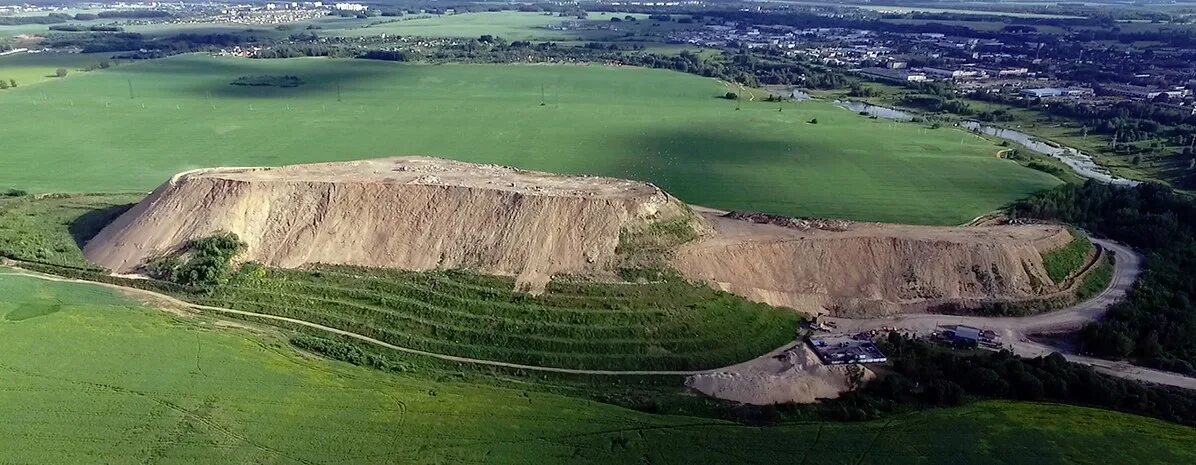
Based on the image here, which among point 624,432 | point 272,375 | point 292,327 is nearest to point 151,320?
point 292,327

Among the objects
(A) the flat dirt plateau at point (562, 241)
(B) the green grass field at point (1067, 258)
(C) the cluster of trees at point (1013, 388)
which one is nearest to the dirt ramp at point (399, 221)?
(A) the flat dirt plateau at point (562, 241)

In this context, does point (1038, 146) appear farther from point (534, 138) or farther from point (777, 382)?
point (777, 382)

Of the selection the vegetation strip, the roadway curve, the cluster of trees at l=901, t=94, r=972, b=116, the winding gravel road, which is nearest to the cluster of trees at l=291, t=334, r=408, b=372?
the vegetation strip

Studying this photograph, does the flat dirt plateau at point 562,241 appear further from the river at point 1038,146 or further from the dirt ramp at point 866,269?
the river at point 1038,146

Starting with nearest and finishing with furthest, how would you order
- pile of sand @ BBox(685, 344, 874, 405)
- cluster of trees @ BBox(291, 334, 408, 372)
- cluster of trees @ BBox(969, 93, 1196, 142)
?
pile of sand @ BBox(685, 344, 874, 405), cluster of trees @ BBox(291, 334, 408, 372), cluster of trees @ BBox(969, 93, 1196, 142)

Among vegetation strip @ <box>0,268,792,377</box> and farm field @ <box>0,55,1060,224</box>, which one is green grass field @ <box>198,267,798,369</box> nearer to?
vegetation strip @ <box>0,268,792,377</box>

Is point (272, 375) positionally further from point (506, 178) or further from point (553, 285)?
point (506, 178)

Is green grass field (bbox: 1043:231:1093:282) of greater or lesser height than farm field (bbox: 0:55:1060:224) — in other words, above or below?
below

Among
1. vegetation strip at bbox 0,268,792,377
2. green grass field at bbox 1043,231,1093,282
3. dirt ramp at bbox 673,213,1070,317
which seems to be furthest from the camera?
green grass field at bbox 1043,231,1093,282
